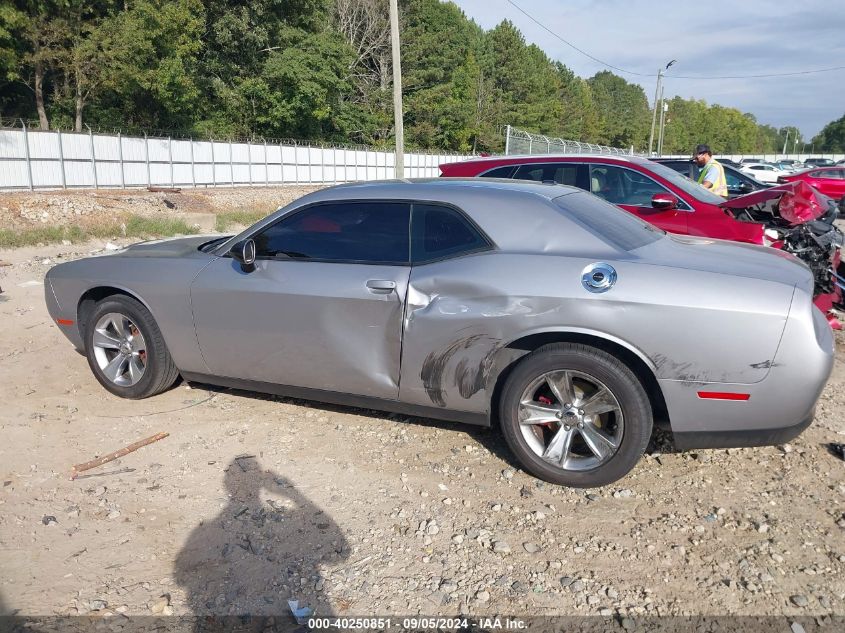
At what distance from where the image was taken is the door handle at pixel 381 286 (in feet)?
12.5

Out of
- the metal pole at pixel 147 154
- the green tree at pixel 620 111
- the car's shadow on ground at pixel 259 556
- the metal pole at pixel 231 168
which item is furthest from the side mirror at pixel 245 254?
the green tree at pixel 620 111

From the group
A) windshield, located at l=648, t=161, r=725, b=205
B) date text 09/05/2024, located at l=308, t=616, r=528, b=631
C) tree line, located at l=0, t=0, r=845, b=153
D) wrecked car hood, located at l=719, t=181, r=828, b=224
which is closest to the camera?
date text 09/05/2024, located at l=308, t=616, r=528, b=631

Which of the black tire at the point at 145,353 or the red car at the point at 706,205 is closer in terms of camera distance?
the black tire at the point at 145,353

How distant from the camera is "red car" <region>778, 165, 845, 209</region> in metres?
22.2

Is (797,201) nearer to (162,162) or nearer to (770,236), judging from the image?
(770,236)

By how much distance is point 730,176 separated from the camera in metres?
12.8

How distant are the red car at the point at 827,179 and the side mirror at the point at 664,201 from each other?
58.2 feet

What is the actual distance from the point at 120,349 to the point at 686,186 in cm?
569

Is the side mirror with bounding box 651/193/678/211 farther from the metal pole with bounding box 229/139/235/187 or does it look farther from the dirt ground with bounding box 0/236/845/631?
the metal pole with bounding box 229/139/235/187

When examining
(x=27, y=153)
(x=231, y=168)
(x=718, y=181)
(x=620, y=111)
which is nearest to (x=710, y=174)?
(x=718, y=181)

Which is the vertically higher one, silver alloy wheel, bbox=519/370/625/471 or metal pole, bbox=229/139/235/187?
metal pole, bbox=229/139/235/187

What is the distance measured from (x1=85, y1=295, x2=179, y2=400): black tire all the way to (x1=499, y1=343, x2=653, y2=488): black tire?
249 centimetres

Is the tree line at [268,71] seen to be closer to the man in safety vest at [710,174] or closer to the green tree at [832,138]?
the man in safety vest at [710,174]

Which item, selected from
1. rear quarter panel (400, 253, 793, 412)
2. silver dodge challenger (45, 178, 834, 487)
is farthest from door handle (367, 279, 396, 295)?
rear quarter panel (400, 253, 793, 412)
